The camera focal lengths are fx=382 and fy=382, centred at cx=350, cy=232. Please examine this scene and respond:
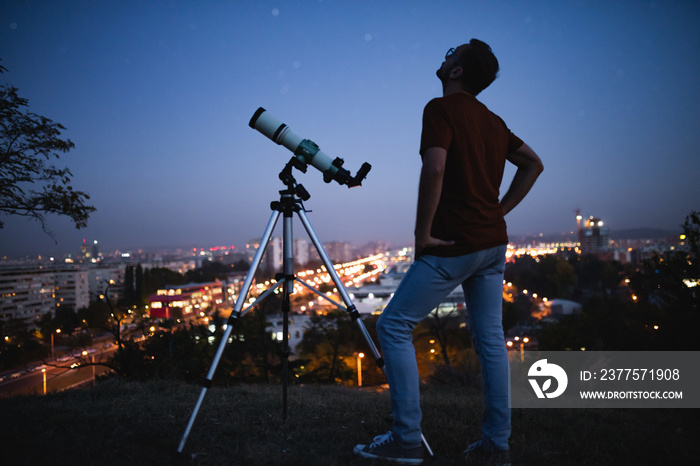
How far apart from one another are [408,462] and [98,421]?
1.67 meters

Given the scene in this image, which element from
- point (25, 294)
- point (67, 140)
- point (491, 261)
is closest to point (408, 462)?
point (491, 261)

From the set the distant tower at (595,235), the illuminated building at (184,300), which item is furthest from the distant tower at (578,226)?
the illuminated building at (184,300)

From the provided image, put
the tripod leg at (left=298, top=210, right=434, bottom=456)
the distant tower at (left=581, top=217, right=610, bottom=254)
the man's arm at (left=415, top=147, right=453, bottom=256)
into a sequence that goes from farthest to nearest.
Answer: the distant tower at (left=581, top=217, right=610, bottom=254), the tripod leg at (left=298, top=210, right=434, bottom=456), the man's arm at (left=415, top=147, right=453, bottom=256)

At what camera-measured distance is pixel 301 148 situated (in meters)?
2.09

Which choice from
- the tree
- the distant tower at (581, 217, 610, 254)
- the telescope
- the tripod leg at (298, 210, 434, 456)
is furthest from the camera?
the distant tower at (581, 217, 610, 254)

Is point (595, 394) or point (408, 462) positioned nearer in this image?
point (408, 462)

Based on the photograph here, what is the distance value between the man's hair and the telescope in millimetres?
675

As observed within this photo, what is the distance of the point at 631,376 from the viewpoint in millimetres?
5648

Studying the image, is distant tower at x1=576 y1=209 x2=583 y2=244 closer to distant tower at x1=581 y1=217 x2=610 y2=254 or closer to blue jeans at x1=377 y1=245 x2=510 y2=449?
distant tower at x1=581 y1=217 x2=610 y2=254

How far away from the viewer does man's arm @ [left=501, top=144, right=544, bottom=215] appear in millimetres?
1939

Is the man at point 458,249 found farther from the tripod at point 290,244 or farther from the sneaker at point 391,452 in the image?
the tripod at point 290,244

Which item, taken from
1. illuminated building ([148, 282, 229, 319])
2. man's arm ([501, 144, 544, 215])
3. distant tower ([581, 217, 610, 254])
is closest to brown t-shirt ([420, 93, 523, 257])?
man's arm ([501, 144, 544, 215])

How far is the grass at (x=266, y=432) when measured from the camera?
1.61 m

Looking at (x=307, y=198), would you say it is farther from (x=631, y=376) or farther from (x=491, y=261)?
(x=631, y=376)
